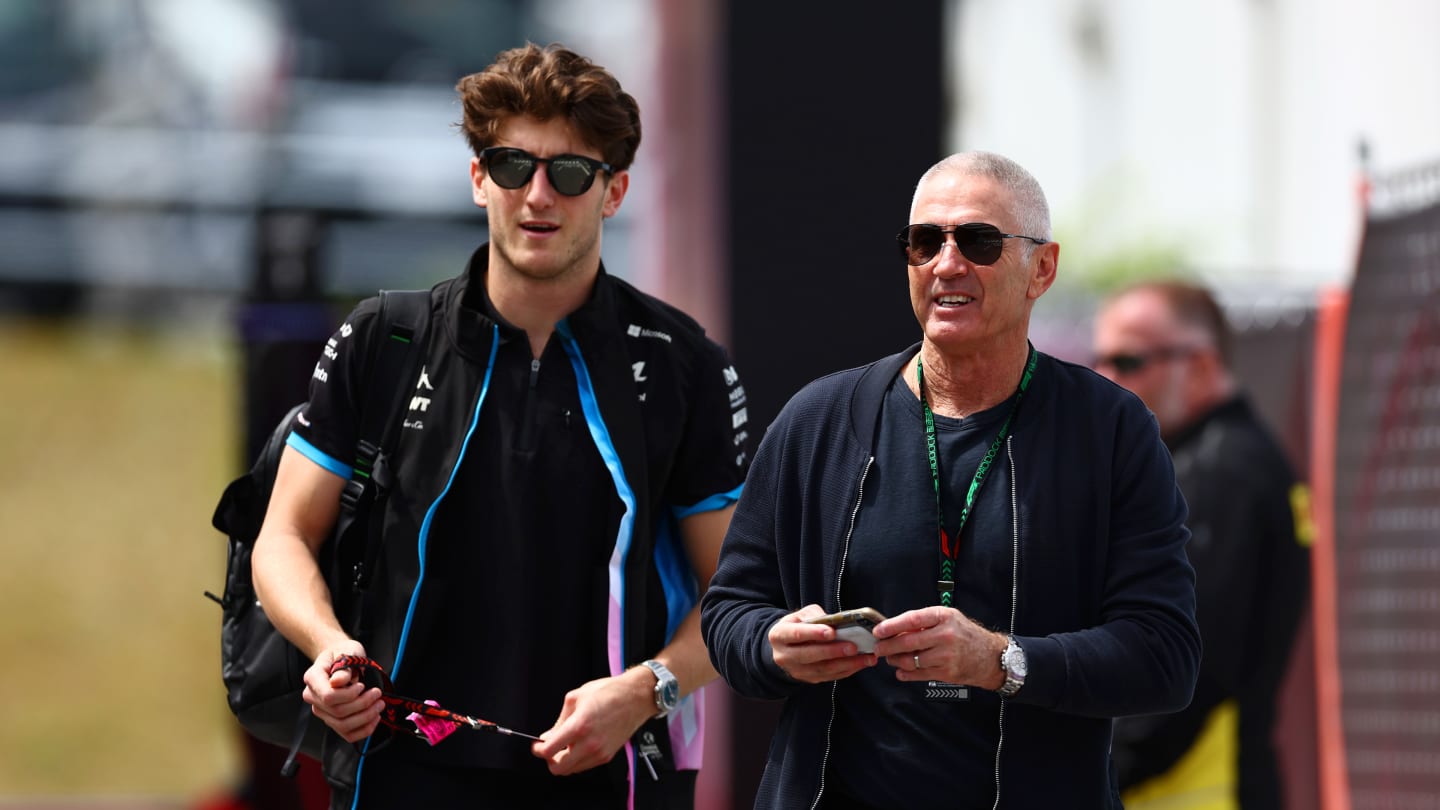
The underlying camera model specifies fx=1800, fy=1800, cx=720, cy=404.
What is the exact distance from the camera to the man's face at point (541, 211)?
3.44 m

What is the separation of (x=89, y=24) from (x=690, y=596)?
21.4 metres

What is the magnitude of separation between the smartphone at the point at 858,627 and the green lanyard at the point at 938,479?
0.22 metres

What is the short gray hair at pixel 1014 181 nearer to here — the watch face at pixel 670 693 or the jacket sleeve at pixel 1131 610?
the jacket sleeve at pixel 1131 610

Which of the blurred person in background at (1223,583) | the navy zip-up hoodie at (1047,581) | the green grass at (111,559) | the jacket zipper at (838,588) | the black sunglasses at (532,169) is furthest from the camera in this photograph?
the green grass at (111,559)

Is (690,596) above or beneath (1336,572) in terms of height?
above

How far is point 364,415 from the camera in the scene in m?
3.51

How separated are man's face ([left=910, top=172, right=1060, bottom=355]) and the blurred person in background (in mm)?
2978

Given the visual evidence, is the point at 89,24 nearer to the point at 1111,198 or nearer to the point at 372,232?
the point at 372,232

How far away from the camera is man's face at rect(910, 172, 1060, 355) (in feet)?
9.61

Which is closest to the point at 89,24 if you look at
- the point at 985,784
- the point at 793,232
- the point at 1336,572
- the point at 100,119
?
the point at 100,119

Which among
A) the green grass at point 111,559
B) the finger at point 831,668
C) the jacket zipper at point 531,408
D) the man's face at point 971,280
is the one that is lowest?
the green grass at point 111,559

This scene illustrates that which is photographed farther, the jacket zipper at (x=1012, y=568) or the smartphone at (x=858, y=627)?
the jacket zipper at (x=1012, y=568)

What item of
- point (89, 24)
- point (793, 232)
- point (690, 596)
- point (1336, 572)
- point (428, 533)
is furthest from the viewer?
point (89, 24)

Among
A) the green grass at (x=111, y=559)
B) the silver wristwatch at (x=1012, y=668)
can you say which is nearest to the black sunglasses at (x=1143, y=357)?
the silver wristwatch at (x=1012, y=668)
